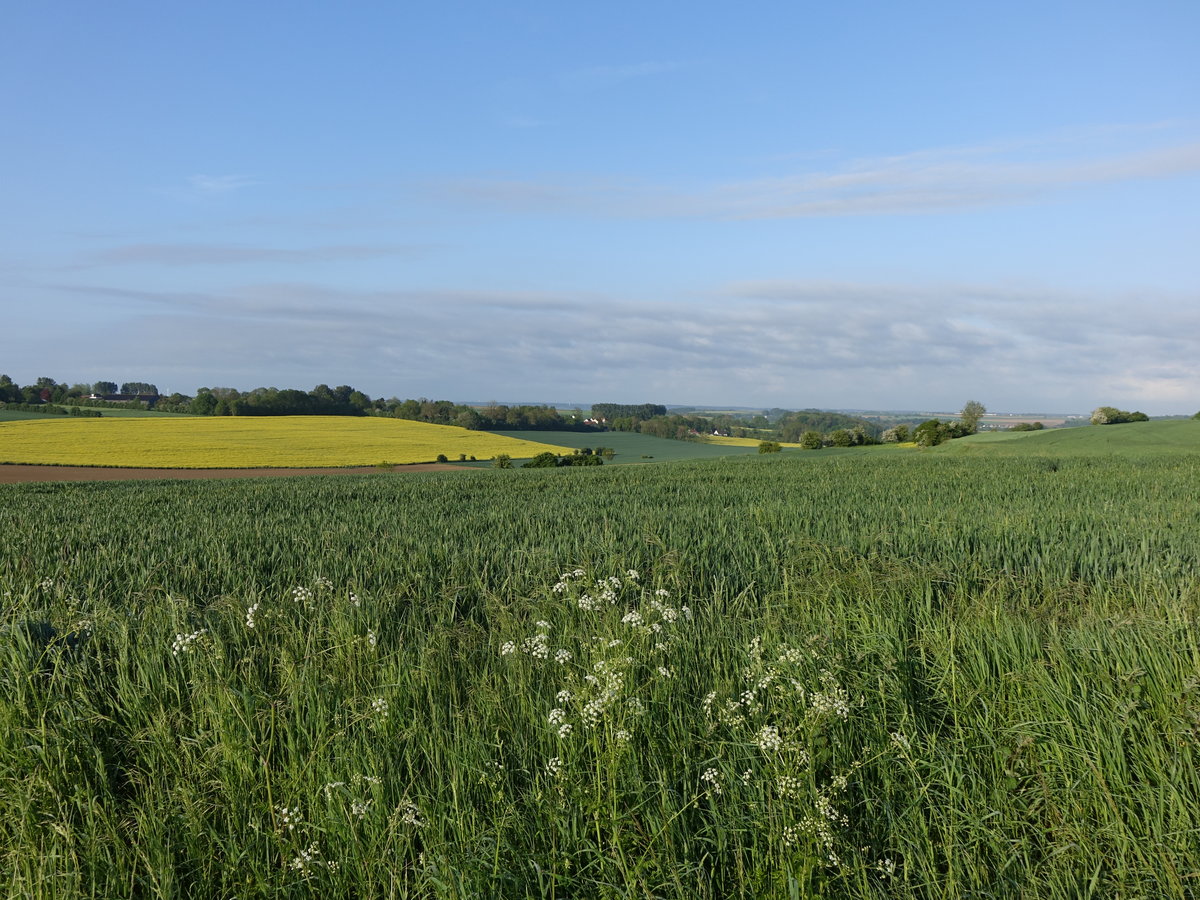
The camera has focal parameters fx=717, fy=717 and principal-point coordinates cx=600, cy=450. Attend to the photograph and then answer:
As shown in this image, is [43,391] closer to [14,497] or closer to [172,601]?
[14,497]

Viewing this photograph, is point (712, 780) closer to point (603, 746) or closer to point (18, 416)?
point (603, 746)

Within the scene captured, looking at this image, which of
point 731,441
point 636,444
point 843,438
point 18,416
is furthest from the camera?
point 731,441

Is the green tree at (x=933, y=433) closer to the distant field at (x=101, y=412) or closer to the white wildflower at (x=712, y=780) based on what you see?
the white wildflower at (x=712, y=780)

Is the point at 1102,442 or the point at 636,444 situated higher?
the point at 1102,442

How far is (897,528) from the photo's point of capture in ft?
35.7

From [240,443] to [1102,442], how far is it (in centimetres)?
6494

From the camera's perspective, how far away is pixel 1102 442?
48.0 metres

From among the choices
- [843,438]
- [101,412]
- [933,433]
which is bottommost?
[843,438]

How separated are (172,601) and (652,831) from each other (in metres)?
4.41

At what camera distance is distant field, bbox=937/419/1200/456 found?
4394cm

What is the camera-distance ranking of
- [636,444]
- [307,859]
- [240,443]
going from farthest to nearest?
1. [636,444]
2. [240,443]
3. [307,859]

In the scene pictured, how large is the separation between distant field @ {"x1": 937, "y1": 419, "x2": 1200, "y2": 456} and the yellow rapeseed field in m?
37.8

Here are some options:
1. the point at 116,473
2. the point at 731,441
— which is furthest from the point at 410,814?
the point at 731,441

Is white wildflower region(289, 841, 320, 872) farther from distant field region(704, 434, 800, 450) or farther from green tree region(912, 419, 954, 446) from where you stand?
distant field region(704, 434, 800, 450)
